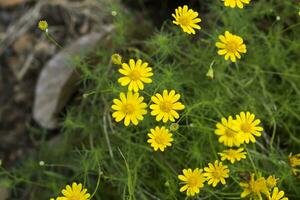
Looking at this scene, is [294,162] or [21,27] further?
[21,27]

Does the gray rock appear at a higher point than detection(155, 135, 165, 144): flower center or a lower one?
lower

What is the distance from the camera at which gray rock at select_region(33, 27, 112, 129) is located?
312 centimetres

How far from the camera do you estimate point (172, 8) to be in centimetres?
346

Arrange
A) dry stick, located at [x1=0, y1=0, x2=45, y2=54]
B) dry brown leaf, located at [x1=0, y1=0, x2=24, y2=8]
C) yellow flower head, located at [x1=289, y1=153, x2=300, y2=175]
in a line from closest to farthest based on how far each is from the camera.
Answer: yellow flower head, located at [x1=289, y1=153, x2=300, y2=175] < dry stick, located at [x1=0, y1=0, x2=45, y2=54] < dry brown leaf, located at [x1=0, y1=0, x2=24, y2=8]

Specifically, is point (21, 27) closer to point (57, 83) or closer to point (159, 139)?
point (57, 83)

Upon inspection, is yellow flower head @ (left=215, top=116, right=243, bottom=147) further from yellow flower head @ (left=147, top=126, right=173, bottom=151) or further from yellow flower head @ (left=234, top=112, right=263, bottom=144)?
yellow flower head @ (left=147, top=126, right=173, bottom=151)

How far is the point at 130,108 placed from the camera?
2000 mm

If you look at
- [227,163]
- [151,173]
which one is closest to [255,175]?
[227,163]

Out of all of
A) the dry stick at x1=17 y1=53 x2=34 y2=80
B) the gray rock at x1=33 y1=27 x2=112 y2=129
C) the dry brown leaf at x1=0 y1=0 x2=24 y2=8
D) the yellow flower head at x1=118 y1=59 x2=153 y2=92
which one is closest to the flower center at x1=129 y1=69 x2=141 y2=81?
the yellow flower head at x1=118 y1=59 x2=153 y2=92

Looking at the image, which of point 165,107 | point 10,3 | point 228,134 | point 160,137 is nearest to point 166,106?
point 165,107

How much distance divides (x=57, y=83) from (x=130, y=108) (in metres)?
1.29

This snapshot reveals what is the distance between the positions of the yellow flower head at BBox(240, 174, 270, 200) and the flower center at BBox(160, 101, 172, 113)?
0.42 meters

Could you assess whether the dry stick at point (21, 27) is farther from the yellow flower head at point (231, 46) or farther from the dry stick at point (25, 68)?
the yellow flower head at point (231, 46)

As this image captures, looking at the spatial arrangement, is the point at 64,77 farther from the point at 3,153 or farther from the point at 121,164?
the point at 121,164
